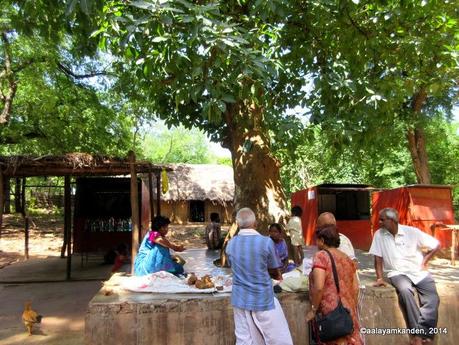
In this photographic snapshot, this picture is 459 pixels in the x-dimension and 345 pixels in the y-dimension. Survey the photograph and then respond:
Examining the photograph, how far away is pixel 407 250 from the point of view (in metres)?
4.61

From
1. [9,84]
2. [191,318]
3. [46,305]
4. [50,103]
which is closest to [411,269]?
[191,318]

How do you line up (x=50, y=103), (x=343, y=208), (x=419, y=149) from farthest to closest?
(x=343, y=208)
(x=419, y=149)
(x=50, y=103)

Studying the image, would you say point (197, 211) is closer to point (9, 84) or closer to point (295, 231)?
point (9, 84)

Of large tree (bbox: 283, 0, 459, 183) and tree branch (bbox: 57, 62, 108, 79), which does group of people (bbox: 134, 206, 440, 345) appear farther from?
tree branch (bbox: 57, 62, 108, 79)

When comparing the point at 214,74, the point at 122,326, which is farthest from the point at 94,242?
the point at 214,74

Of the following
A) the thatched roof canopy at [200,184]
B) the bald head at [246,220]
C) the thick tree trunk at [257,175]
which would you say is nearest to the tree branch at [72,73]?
the thatched roof canopy at [200,184]

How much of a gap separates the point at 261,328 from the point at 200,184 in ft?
68.8

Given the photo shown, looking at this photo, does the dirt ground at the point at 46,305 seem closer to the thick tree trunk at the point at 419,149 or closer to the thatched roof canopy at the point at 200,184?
the thatched roof canopy at the point at 200,184

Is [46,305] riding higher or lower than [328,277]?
lower

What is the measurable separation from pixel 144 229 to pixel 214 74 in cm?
590

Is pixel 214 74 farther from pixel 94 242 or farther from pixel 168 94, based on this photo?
pixel 94 242

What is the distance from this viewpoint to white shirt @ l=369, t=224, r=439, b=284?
459 cm

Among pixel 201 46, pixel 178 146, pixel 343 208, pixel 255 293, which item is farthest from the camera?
pixel 178 146

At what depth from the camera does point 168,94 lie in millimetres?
7863
